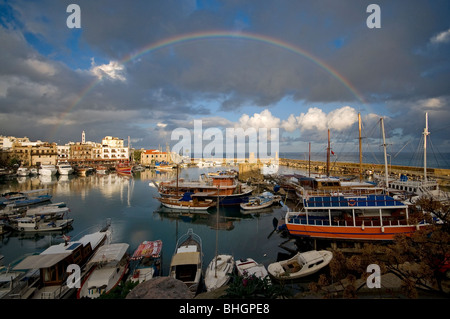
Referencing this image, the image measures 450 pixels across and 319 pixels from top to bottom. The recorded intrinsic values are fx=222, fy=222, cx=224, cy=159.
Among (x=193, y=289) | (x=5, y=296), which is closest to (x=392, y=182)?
(x=193, y=289)

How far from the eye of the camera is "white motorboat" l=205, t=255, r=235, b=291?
32.4ft

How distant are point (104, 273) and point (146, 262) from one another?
217 centimetres

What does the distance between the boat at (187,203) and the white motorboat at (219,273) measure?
12823 millimetres

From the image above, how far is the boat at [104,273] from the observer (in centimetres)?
888

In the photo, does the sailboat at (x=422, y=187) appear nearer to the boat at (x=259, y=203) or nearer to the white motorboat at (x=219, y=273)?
the boat at (x=259, y=203)

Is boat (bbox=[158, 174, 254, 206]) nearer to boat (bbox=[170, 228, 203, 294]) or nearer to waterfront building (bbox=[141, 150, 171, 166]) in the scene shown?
boat (bbox=[170, 228, 203, 294])

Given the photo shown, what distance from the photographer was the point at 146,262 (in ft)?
37.5

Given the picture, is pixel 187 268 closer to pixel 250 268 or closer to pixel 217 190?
pixel 250 268

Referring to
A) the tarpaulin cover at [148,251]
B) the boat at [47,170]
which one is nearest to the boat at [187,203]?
the tarpaulin cover at [148,251]

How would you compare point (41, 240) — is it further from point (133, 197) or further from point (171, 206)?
point (133, 197)

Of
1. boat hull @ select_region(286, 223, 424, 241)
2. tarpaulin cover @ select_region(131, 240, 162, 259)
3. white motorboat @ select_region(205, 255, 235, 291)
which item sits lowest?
white motorboat @ select_region(205, 255, 235, 291)

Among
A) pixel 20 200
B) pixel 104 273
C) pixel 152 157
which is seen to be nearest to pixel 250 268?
pixel 104 273

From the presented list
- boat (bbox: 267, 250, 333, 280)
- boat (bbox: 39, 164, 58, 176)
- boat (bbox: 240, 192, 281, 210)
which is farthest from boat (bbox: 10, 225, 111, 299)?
boat (bbox: 39, 164, 58, 176)

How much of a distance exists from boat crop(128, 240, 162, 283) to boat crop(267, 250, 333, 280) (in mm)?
5685
